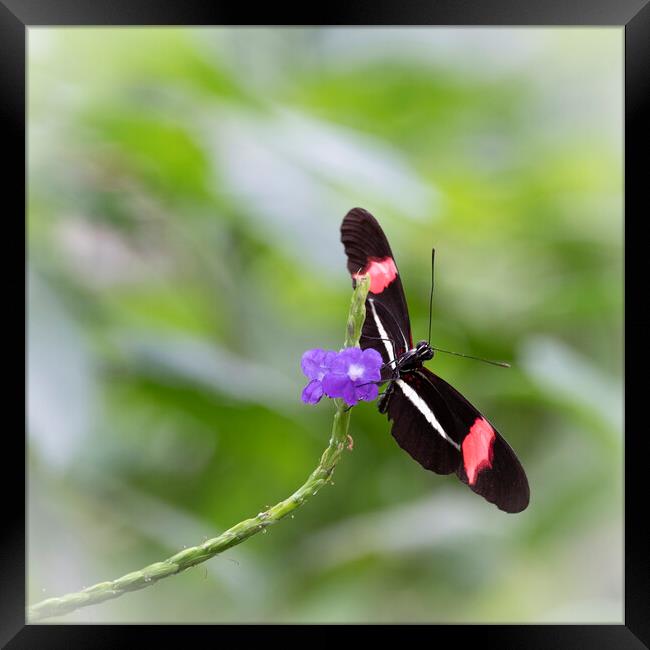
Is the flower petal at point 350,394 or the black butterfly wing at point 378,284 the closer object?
the flower petal at point 350,394

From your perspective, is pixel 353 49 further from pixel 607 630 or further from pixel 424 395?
pixel 607 630

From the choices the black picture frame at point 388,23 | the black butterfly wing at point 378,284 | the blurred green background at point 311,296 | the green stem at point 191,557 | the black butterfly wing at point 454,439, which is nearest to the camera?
the green stem at point 191,557

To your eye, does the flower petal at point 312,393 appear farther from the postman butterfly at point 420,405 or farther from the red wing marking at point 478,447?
the red wing marking at point 478,447

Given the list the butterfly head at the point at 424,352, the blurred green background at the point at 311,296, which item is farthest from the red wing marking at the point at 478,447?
the blurred green background at the point at 311,296

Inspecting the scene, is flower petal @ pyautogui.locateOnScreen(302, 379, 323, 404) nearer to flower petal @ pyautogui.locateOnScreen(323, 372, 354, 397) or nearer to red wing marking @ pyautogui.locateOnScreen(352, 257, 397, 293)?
flower petal @ pyautogui.locateOnScreen(323, 372, 354, 397)

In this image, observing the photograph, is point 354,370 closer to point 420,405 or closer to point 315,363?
point 315,363

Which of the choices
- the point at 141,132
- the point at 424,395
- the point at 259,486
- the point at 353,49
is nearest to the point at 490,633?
the point at 424,395

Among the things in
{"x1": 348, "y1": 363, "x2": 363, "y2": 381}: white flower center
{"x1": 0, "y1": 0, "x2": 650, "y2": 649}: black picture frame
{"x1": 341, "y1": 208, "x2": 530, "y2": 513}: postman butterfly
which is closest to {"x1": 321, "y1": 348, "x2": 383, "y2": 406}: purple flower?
{"x1": 348, "y1": 363, "x2": 363, "y2": 381}: white flower center

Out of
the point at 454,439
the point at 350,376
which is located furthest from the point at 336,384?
the point at 454,439
